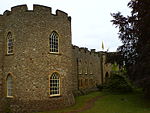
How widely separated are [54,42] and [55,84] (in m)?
4.52

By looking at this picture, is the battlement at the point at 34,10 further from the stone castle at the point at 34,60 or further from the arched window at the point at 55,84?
the arched window at the point at 55,84

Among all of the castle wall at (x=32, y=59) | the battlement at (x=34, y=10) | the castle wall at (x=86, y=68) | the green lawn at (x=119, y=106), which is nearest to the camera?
the green lawn at (x=119, y=106)

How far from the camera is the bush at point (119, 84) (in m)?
30.8

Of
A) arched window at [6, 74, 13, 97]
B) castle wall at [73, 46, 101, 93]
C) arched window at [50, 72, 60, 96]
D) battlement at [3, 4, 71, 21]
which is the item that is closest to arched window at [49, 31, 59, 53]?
battlement at [3, 4, 71, 21]

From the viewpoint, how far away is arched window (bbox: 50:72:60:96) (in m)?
19.4

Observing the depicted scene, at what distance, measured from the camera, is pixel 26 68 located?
18484 millimetres

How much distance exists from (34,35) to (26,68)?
3431mm

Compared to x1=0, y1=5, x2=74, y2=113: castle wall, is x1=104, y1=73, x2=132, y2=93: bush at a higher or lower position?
lower

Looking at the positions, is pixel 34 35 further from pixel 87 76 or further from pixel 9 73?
pixel 87 76

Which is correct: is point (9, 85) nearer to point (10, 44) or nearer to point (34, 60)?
point (34, 60)

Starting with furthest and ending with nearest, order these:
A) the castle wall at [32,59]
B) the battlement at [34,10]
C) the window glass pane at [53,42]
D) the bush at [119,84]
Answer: the bush at [119,84]
the window glass pane at [53,42]
the battlement at [34,10]
the castle wall at [32,59]

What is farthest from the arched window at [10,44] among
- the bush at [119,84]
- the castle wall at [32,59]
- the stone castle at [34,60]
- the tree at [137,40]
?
the bush at [119,84]

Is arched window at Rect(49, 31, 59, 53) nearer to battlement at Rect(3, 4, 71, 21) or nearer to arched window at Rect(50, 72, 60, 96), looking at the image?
battlement at Rect(3, 4, 71, 21)

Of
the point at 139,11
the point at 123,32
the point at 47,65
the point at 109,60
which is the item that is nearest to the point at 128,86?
the point at 109,60
